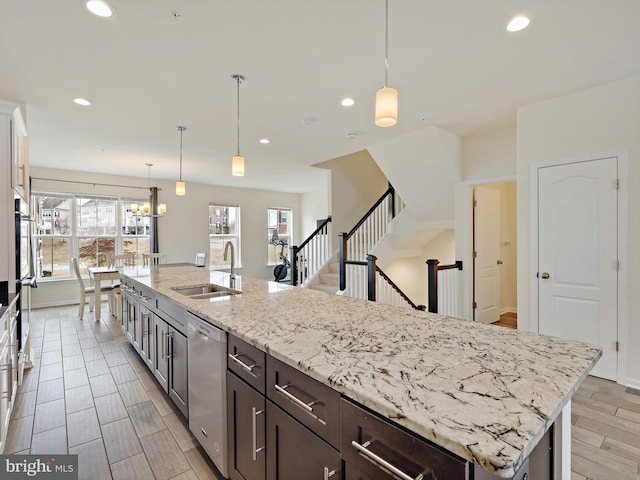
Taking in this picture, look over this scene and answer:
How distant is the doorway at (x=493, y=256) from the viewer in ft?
15.1

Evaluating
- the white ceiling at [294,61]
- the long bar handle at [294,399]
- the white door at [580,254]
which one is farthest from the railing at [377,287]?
the long bar handle at [294,399]

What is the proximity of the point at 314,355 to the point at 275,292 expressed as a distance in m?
1.40

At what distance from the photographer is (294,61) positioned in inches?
99.3

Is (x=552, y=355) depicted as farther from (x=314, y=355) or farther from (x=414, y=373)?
(x=314, y=355)

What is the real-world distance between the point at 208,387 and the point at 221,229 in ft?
23.5

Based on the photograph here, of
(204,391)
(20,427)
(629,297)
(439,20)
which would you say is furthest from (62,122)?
(629,297)

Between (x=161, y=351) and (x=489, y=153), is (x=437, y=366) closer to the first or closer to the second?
(x=161, y=351)

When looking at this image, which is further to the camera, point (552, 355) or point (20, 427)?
point (20, 427)

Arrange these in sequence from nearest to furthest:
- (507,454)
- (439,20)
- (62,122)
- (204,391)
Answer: (507,454) < (204,391) < (439,20) < (62,122)

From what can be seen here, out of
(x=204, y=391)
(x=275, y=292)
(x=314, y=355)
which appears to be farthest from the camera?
(x=275, y=292)

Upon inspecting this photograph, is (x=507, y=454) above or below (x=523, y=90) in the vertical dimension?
below

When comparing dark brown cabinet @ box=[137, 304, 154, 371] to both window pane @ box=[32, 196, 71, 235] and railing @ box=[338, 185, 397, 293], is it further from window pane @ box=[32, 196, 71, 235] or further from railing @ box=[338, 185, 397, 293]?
window pane @ box=[32, 196, 71, 235]

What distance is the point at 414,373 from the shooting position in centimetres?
102

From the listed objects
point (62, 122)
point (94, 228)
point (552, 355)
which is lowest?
point (552, 355)
